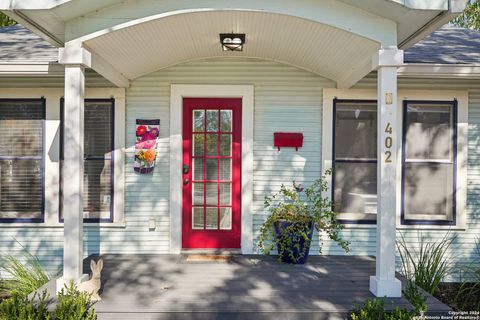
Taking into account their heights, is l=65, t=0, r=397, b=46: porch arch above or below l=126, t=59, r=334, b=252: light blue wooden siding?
above

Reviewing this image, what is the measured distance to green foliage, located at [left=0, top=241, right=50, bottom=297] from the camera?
4.18 meters

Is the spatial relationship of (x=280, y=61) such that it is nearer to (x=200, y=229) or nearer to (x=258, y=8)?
(x=258, y=8)

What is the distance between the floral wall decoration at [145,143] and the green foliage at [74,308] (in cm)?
199

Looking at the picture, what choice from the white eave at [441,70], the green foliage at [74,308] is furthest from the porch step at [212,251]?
the white eave at [441,70]

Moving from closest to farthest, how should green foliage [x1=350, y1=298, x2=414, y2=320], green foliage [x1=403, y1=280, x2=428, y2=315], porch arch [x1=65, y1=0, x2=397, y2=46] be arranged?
green foliage [x1=350, y1=298, x2=414, y2=320] < green foliage [x1=403, y1=280, x2=428, y2=315] < porch arch [x1=65, y1=0, x2=397, y2=46]

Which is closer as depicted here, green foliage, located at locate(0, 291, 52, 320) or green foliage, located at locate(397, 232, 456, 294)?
green foliage, located at locate(0, 291, 52, 320)

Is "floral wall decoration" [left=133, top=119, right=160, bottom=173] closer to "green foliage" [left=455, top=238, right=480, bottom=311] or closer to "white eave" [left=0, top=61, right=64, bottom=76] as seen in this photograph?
"white eave" [left=0, top=61, right=64, bottom=76]

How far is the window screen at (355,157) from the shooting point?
4723 mm

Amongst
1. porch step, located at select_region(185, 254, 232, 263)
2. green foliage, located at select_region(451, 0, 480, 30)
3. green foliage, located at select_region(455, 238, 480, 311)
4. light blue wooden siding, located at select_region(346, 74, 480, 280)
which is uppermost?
green foliage, located at select_region(451, 0, 480, 30)

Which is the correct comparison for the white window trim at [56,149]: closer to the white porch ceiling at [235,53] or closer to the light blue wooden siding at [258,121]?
the light blue wooden siding at [258,121]

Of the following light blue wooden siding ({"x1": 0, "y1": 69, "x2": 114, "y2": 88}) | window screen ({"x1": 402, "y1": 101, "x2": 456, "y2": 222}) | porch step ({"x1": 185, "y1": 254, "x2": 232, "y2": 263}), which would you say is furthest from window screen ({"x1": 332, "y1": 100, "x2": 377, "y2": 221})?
light blue wooden siding ({"x1": 0, "y1": 69, "x2": 114, "y2": 88})

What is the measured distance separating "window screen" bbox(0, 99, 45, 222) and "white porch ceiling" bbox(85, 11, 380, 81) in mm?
1398

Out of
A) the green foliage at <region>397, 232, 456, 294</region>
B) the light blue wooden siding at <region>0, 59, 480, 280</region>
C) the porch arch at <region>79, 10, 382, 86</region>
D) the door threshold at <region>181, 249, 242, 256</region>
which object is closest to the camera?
the porch arch at <region>79, 10, 382, 86</region>

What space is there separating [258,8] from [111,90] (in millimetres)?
2356
